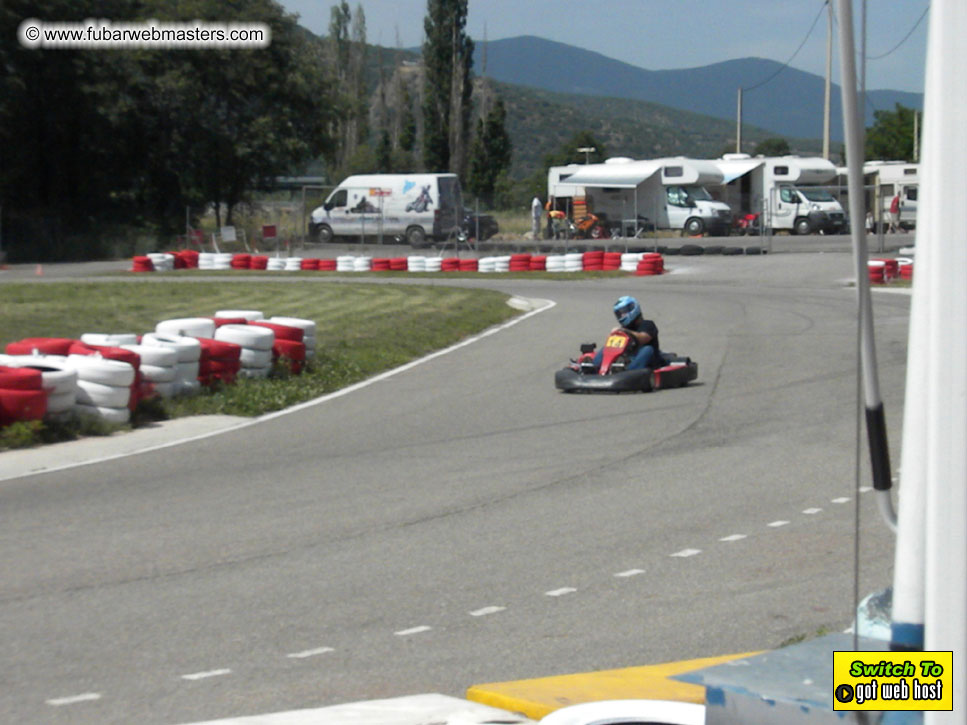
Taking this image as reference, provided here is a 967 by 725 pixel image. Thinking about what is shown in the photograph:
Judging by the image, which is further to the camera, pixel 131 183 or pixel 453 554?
pixel 131 183

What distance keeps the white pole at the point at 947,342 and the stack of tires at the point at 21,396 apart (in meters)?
9.82

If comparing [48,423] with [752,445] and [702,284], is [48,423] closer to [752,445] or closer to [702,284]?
[752,445]

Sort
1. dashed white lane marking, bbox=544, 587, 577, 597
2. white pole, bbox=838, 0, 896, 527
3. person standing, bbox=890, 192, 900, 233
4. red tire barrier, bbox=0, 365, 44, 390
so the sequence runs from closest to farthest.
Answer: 1. white pole, bbox=838, 0, 896, 527
2. dashed white lane marking, bbox=544, 587, 577, 597
3. red tire barrier, bbox=0, 365, 44, 390
4. person standing, bbox=890, 192, 900, 233

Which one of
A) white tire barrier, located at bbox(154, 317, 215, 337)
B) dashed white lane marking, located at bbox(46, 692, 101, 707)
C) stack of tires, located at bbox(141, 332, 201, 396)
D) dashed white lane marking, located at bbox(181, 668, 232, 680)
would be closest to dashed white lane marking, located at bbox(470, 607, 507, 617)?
dashed white lane marking, located at bbox(181, 668, 232, 680)

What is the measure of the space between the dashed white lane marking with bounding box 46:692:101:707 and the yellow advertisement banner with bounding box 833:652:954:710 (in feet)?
10.3

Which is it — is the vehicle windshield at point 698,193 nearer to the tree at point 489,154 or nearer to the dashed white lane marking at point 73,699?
the tree at point 489,154

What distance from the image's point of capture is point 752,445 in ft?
33.3

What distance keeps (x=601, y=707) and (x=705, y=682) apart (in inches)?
34.4

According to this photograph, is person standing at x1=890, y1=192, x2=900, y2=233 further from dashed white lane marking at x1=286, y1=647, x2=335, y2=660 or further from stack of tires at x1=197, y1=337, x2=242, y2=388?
dashed white lane marking at x1=286, y1=647, x2=335, y2=660

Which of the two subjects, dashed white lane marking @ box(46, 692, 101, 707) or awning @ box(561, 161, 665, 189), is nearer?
dashed white lane marking @ box(46, 692, 101, 707)

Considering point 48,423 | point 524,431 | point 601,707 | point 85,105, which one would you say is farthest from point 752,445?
point 85,105

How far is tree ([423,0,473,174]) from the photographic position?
244 feet

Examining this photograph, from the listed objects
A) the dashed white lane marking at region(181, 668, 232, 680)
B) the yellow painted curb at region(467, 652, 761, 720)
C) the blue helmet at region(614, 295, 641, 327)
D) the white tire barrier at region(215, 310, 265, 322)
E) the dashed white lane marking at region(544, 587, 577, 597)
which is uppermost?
the blue helmet at region(614, 295, 641, 327)

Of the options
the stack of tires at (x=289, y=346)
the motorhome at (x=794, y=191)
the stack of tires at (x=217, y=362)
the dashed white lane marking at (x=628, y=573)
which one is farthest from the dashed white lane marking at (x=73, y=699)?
the motorhome at (x=794, y=191)
